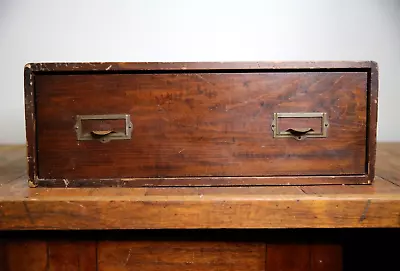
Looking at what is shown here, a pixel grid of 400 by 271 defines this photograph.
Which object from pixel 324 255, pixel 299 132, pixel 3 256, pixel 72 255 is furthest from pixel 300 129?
pixel 3 256

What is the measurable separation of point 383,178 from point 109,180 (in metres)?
0.54

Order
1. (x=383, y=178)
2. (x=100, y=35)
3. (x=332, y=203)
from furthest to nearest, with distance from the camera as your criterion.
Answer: (x=100, y=35) → (x=383, y=178) → (x=332, y=203)

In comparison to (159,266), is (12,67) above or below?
above

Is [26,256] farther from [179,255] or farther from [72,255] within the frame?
[179,255]

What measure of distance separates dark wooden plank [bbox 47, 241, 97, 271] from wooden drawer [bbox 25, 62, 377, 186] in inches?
4.4

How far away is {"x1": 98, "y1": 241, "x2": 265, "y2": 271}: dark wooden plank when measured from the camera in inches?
27.6

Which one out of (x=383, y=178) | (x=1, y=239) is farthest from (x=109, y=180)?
(x=383, y=178)

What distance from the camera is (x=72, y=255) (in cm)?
70

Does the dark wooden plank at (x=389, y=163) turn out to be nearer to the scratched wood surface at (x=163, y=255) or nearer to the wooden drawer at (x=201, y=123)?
the wooden drawer at (x=201, y=123)

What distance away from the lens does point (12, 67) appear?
124 cm

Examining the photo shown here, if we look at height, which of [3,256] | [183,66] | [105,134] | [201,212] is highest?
[183,66]

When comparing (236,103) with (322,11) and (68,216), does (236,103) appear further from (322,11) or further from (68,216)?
(322,11)

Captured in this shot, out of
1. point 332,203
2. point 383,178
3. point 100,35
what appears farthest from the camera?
point 100,35

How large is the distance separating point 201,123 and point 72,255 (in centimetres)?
34
